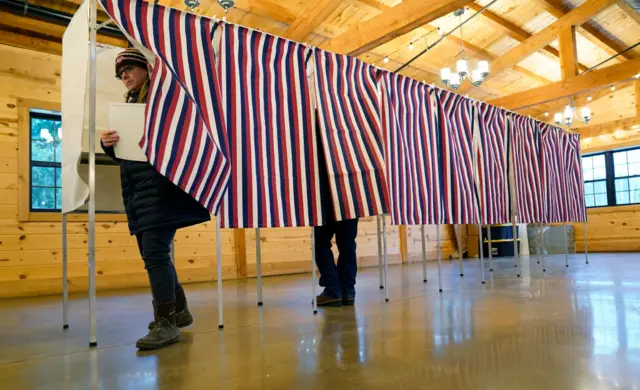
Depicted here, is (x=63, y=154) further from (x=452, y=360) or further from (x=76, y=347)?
(x=452, y=360)

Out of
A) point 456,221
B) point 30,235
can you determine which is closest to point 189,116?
point 456,221

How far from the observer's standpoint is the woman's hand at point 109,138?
5.76 feet

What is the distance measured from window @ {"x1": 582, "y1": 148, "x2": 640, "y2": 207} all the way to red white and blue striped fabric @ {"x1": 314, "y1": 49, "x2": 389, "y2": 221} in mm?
8247

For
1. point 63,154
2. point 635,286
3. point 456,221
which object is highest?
point 63,154

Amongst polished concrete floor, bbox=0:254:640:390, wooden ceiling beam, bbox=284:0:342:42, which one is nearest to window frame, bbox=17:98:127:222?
polished concrete floor, bbox=0:254:640:390

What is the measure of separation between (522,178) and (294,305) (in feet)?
8.61

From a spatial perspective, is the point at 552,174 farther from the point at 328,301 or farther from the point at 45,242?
the point at 45,242

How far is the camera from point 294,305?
2.75 metres

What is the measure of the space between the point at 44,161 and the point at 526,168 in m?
4.49

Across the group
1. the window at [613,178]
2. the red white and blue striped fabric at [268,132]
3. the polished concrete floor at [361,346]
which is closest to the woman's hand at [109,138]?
the red white and blue striped fabric at [268,132]

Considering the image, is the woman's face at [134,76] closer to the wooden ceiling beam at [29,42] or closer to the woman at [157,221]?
the woman at [157,221]

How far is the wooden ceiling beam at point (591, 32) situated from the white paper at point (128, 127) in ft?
21.1

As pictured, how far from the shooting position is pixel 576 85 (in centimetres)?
651

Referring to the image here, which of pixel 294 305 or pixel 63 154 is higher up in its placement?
pixel 63 154
